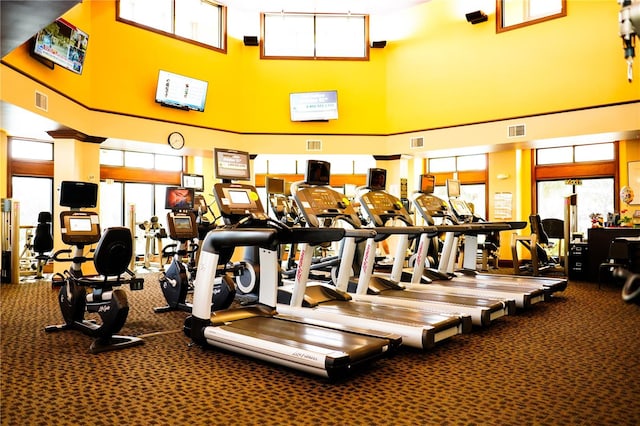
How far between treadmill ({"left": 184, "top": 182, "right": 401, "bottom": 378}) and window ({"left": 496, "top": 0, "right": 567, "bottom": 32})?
26.5 feet

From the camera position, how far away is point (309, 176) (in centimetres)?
496

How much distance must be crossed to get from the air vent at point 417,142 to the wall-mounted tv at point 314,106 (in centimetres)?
188

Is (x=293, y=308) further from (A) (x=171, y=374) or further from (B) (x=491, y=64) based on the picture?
(B) (x=491, y=64)

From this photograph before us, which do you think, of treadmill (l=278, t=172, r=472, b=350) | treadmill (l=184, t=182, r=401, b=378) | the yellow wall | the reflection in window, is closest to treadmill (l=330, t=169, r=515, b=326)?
treadmill (l=278, t=172, r=472, b=350)

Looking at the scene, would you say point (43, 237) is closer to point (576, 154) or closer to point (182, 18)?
point (182, 18)

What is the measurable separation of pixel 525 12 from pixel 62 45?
29.0 feet

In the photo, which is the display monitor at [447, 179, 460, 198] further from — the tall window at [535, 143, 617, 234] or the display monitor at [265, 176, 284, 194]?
the tall window at [535, 143, 617, 234]

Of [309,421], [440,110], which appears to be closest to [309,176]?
[309,421]

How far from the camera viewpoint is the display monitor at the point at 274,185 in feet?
22.7

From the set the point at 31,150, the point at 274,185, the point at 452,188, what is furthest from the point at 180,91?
the point at 452,188

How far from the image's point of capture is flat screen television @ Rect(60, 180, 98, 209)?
462 cm

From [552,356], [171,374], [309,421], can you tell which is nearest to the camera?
[309,421]

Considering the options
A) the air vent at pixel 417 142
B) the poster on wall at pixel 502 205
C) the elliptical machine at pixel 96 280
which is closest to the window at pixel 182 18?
the air vent at pixel 417 142

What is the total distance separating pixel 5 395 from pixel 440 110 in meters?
9.90
